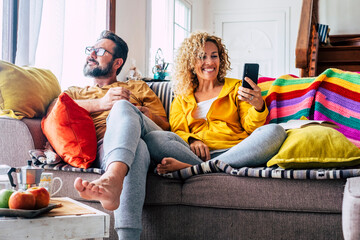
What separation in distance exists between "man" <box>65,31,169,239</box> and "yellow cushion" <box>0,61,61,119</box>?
8.7 inches

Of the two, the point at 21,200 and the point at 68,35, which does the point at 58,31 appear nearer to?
the point at 68,35

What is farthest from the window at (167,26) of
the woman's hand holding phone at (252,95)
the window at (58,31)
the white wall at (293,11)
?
the woman's hand holding phone at (252,95)

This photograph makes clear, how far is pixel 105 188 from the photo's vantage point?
1312 millimetres

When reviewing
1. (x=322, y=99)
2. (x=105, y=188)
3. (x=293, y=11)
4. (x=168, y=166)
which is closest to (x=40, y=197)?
(x=105, y=188)

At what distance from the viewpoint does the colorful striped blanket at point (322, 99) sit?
2137 mm

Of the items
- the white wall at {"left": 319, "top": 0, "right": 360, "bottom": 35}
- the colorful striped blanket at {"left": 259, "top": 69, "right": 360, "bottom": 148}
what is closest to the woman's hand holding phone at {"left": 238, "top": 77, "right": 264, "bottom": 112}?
the colorful striped blanket at {"left": 259, "top": 69, "right": 360, "bottom": 148}

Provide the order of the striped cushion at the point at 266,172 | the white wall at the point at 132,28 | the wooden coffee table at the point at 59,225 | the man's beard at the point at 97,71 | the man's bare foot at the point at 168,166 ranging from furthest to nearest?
the white wall at the point at 132,28
the man's beard at the point at 97,71
the man's bare foot at the point at 168,166
the striped cushion at the point at 266,172
the wooden coffee table at the point at 59,225

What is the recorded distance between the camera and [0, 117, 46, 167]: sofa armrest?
1838 millimetres

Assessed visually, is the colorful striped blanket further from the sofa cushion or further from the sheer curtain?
the sheer curtain

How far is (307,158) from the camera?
161 cm

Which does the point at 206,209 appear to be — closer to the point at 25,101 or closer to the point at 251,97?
the point at 251,97

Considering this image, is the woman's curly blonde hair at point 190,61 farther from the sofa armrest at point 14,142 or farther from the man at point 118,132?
the sofa armrest at point 14,142

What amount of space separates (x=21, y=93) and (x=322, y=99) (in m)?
1.50

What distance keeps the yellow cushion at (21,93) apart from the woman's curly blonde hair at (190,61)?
71 cm
